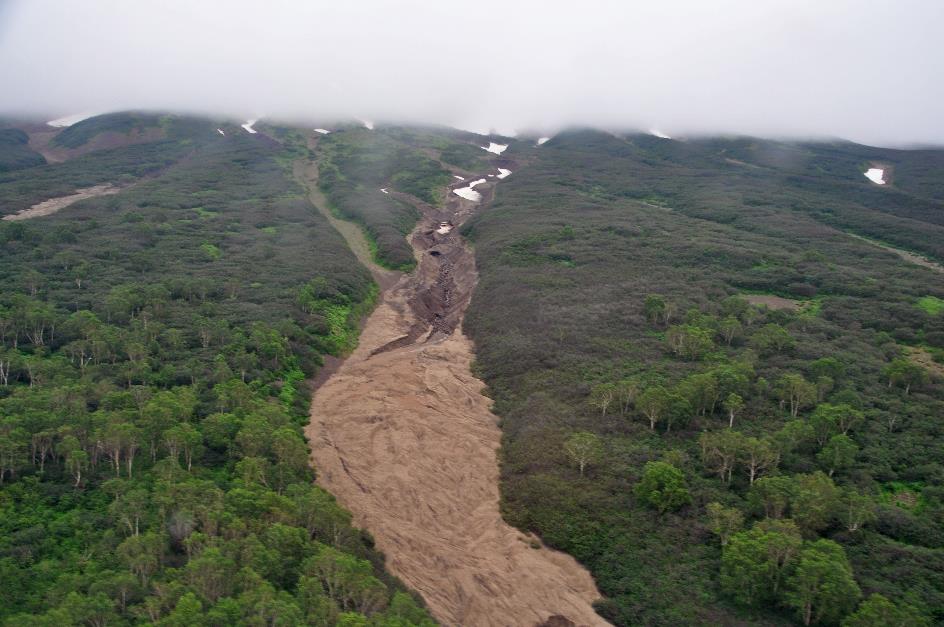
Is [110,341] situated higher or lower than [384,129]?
lower

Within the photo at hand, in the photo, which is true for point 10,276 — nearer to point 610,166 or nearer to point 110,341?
point 110,341

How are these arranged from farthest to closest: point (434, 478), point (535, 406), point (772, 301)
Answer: point (772, 301) → point (535, 406) → point (434, 478)

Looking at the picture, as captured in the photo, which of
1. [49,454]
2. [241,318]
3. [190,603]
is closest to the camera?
[190,603]

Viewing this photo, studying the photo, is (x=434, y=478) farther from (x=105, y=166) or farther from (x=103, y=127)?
(x=103, y=127)

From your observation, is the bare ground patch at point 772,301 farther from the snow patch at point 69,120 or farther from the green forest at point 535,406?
the snow patch at point 69,120

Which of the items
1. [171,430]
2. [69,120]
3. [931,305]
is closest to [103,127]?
[69,120]

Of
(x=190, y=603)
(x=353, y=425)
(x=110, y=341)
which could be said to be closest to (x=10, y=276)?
(x=110, y=341)

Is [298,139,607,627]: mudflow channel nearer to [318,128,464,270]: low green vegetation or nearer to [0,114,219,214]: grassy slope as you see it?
[318,128,464,270]: low green vegetation
